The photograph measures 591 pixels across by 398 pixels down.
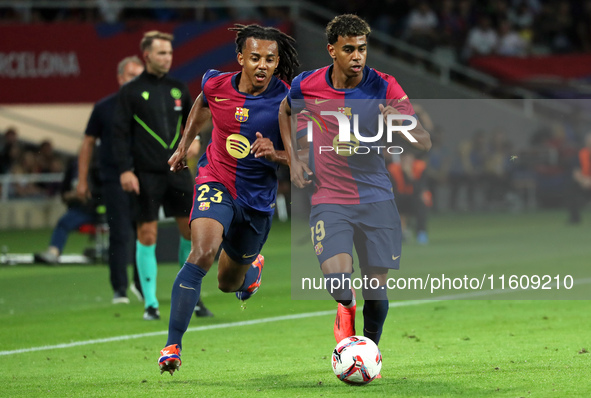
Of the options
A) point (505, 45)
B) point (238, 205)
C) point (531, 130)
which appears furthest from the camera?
point (505, 45)

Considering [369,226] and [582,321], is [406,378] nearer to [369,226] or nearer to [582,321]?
[369,226]

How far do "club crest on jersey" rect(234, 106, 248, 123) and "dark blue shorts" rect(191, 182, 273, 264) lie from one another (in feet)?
1.49

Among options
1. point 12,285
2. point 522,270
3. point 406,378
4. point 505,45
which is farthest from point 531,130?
point 406,378

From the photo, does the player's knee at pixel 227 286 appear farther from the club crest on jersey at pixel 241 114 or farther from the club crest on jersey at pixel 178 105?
the club crest on jersey at pixel 178 105

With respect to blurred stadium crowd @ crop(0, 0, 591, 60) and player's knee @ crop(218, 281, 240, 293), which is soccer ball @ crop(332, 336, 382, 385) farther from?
blurred stadium crowd @ crop(0, 0, 591, 60)

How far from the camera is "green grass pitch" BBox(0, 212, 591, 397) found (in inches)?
235

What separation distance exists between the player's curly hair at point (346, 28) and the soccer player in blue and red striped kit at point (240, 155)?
1.64 ft

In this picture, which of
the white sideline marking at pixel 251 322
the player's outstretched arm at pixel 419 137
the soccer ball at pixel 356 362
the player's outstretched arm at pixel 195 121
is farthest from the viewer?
the white sideline marking at pixel 251 322

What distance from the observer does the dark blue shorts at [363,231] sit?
6.28 m

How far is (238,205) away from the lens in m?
6.80

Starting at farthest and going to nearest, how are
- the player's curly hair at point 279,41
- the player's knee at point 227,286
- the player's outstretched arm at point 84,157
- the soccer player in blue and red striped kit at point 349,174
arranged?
the player's outstretched arm at point 84,157
the player's knee at point 227,286
the player's curly hair at point 279,41
the soccer player in blue and red striped kit at point 349,174

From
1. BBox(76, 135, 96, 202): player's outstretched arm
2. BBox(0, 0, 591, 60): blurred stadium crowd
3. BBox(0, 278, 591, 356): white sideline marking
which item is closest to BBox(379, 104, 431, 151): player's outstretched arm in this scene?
BBox(0, 278, 591, 356): white sideline marking

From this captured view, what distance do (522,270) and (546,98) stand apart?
31.3ft

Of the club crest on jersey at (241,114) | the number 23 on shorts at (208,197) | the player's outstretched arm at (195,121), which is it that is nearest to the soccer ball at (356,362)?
the number 23 on shorts at (208,197)
